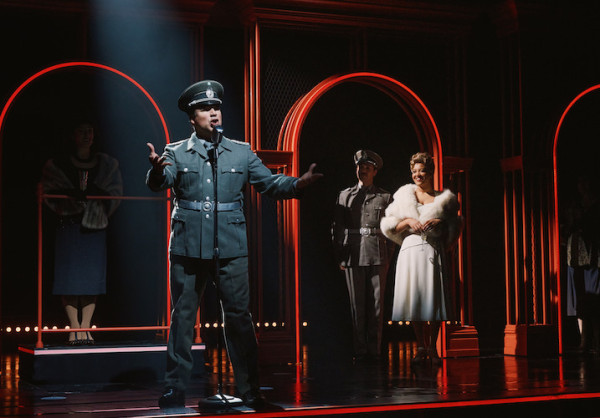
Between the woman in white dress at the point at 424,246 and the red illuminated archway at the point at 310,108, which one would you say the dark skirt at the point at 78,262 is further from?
the woman in white dress at the point at 424,246

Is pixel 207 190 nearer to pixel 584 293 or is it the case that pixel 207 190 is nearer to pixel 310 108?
pixel 310 108

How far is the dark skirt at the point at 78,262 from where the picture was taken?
6.49 metres

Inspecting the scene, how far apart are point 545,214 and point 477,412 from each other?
12.2ft

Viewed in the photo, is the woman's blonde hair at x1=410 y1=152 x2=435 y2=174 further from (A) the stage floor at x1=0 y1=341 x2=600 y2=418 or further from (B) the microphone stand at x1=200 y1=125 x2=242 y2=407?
(B) the microphone stand at x1=200 y1=125 x2=242 y2=407

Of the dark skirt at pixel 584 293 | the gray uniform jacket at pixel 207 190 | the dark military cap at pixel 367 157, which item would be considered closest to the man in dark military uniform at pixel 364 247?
the dark military cap at pixel 367 157

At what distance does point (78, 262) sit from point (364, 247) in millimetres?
2421

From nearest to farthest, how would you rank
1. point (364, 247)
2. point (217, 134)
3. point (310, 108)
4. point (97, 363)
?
point (217, 134)
point (97, 363)
point (310, 108)
point (364, 247)

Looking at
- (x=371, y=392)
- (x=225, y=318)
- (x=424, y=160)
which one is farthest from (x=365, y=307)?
(x=225, y=318)

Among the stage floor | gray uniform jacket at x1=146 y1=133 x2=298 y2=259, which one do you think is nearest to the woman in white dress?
the stage floor

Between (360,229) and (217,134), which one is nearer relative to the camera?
(217,134)

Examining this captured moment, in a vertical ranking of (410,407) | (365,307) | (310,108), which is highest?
(310,108)

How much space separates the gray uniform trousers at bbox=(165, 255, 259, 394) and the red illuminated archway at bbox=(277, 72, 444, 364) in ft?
8.06

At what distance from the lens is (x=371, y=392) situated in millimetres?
5223

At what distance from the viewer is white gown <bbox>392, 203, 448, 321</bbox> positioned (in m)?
6.80
